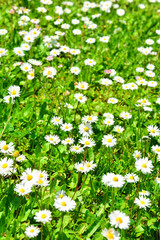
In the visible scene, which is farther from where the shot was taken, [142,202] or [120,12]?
[120,12]

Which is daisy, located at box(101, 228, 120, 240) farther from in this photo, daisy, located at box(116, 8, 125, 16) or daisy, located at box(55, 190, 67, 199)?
daisy, located at box(116, 8, 125, 16)

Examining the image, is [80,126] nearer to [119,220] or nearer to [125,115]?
[125,115]

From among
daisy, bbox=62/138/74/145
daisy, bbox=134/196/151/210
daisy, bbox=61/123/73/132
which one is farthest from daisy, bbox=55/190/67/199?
daisy, bbox=61/123/73/132

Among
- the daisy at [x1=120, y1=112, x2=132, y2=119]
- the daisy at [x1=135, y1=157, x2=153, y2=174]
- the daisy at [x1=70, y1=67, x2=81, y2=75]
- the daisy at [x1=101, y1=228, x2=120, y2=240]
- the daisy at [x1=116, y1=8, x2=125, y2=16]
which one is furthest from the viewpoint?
the daisy at [x1=116, y1=8, x2=125, y2=16]

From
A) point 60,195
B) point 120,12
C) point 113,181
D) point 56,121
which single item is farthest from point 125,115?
point 120,12

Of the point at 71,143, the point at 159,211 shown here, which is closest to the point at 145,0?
the point at 71,143

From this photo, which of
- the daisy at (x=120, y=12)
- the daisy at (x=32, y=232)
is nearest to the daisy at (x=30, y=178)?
the daisy at (x=32, y=232)

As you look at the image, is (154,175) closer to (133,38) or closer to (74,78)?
(74,78)

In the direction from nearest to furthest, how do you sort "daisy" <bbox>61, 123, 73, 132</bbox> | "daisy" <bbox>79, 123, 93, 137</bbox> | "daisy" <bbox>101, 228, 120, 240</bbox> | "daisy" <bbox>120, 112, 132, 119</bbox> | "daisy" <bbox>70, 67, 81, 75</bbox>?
"daisy" <bbox>101, 228, 120, 240</bbox> → "daisy" <bbox>79, 123, 93, 137</bbox> → "daisy" <bbox>61, 123, 73, 132</bbox> → "daisy" <bbox>120, 112, 132, 119</bbox> → "daisy" <bbox>70, 67, 81, 75</bbox>
